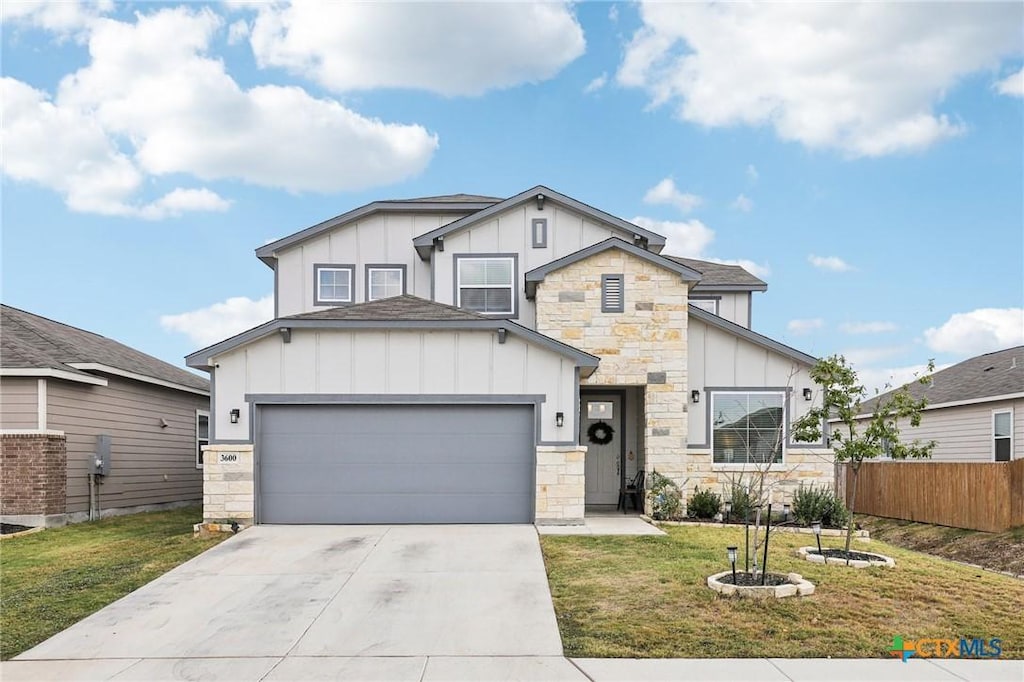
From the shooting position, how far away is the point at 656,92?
18.9 m

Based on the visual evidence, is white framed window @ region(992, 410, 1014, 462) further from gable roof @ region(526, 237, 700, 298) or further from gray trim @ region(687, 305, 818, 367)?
gable roof @ region(526, 237, 700, 298)

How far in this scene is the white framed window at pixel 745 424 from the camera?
1681 centimetres

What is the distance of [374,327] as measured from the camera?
45.9ft

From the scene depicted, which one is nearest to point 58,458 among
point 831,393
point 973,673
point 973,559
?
point 831,393

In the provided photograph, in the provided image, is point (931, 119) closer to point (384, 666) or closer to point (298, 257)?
point (298, 257)

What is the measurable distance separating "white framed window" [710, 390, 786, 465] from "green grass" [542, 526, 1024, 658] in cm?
521

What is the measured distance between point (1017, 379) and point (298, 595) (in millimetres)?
18581

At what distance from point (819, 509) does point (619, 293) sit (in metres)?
5.60

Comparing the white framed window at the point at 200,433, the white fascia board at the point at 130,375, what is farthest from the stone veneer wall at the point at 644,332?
the white framed window at the point at 200,433

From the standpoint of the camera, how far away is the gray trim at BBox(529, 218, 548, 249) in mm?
17531

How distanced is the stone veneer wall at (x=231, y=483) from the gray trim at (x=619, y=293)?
23.3 ft

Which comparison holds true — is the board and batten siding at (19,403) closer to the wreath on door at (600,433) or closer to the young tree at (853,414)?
the wreath on door at (600,433)

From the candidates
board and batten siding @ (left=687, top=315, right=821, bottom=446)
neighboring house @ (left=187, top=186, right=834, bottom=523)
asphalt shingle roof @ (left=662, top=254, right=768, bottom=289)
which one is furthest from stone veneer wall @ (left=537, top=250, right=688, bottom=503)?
asphalt shingle roof @ (left=662, top=254, right=768, bottom=289)

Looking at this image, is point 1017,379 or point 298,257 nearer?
point 298,257
